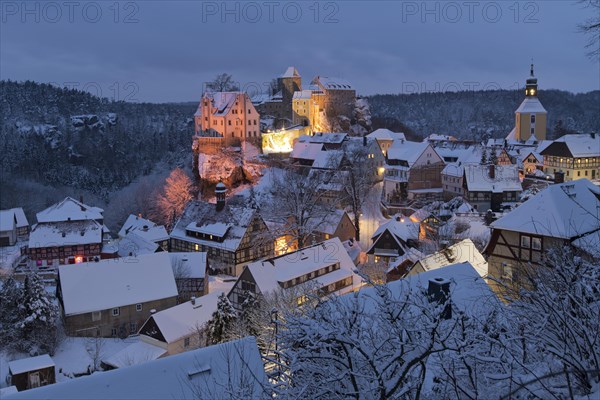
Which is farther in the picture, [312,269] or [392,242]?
[392,242]

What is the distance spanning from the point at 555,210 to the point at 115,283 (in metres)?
17.3

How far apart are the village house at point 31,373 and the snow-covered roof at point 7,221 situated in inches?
1075

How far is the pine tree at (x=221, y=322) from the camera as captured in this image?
59.0 ft

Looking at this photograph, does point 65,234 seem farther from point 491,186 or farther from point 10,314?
point 491,186

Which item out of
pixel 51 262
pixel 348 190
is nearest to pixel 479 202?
pixel 348 190

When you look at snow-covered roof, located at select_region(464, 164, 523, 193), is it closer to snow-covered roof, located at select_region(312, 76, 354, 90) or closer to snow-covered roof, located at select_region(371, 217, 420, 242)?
snow-covered roof, located at select_region(371, 217, 420, 242)

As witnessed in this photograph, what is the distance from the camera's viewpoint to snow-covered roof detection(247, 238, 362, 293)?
75.7 ft

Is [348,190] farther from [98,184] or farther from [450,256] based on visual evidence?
[98,184]

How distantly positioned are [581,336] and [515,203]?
32.6 metres

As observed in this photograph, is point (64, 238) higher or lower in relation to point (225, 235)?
lower

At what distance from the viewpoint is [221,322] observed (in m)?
18.0

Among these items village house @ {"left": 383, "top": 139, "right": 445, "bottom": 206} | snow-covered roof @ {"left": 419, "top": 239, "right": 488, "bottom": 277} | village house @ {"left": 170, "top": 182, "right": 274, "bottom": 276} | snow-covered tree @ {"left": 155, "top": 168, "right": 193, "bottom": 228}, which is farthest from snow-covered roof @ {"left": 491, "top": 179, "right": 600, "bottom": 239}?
snow-covered tree @ {"left": 155, "top": 168, "right": 193, "bottom": 228}

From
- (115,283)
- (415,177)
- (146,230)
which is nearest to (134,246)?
(146,230)

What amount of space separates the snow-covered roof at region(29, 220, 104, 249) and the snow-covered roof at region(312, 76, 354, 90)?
41.9 metres
